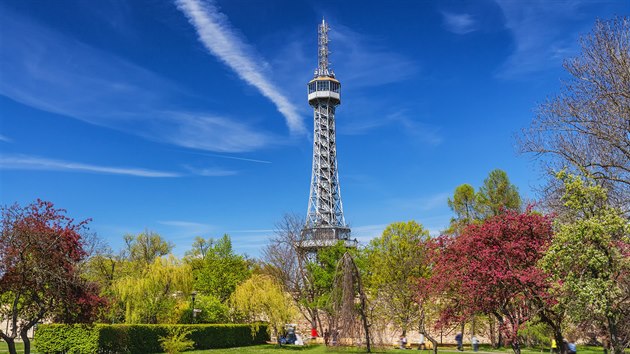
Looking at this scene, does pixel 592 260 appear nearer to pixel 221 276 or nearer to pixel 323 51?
pixel 221 276

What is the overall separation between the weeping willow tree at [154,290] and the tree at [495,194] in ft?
85.6

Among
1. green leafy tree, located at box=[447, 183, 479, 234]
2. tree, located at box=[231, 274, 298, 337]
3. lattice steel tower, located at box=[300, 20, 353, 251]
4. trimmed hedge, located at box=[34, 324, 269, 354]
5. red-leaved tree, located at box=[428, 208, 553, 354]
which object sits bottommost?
trimmed hedge, located at box=[34, 324, 269, 354]

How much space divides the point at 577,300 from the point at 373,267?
950 inches

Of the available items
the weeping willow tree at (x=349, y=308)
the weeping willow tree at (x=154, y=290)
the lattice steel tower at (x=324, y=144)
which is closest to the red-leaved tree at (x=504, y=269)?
the weeping willow tree at (x=349, y=308)

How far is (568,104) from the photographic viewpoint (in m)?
15.4

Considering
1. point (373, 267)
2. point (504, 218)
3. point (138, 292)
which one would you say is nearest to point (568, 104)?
point (504, 218)

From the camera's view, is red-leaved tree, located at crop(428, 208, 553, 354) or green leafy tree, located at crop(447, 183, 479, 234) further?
green leafy tree, located at crop(447, 183, 479, 234)

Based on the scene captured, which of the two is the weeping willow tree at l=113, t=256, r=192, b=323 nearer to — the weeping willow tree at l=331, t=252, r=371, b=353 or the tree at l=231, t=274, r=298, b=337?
the tree at l=231, t=274, r=298, b=337

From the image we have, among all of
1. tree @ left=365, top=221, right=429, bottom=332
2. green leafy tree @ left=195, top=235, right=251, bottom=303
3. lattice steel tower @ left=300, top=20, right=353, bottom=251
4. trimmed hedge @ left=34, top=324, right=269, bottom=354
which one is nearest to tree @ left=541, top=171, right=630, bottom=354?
trimmed hedge @ left=34, top=324, right=269, bottom=354

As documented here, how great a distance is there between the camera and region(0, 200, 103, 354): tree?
15.4 metres

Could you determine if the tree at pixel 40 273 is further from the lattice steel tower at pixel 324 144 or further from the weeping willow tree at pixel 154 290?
the lattice steel tower at pixel 324 144

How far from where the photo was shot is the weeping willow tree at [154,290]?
29094 mm

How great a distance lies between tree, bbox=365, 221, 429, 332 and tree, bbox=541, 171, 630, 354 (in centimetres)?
2047

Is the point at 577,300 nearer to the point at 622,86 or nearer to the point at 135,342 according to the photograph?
the point at 622,86
